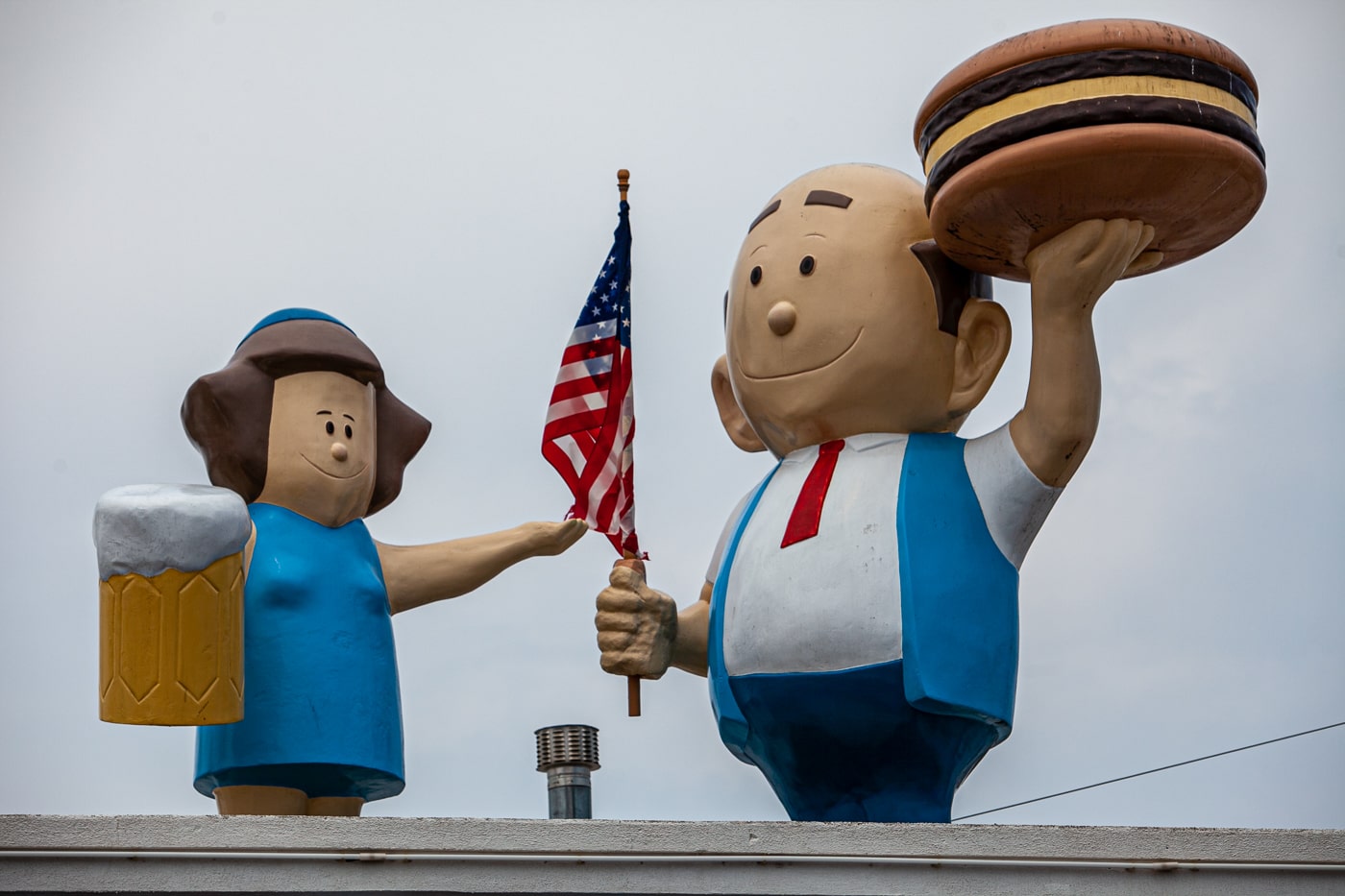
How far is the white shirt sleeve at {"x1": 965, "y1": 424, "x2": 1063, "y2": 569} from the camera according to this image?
543 centimetres

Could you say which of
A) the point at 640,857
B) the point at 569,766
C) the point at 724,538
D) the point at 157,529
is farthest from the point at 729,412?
the point at 640,857

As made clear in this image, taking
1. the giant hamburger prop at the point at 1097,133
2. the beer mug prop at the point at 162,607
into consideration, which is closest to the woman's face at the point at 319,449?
the beer mug prop at the point at 162,607

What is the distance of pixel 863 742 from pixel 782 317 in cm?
124

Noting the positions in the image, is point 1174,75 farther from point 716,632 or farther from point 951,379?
point 716,632

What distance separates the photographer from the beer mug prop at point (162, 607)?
509 centimetres

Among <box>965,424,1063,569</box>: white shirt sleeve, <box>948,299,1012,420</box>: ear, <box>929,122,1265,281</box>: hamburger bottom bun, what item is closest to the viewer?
<box>929,122,1265,281</box>: hamburger bottom bun

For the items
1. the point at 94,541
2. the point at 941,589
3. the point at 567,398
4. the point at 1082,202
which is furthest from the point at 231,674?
the point at 1082,202

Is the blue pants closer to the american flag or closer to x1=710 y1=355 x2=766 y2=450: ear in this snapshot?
the american flag

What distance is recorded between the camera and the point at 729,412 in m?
6.44

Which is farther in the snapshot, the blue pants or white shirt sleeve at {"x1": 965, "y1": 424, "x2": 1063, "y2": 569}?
white shirt sleeve at {"x1": 965, "y1": 424, "x2": 1063, "y2": 569}

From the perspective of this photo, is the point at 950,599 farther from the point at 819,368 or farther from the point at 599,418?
the point at 599,418

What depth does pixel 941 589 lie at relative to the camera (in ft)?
17.4

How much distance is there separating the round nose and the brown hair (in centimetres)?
134

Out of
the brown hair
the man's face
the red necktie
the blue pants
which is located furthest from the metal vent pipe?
the brown hair
